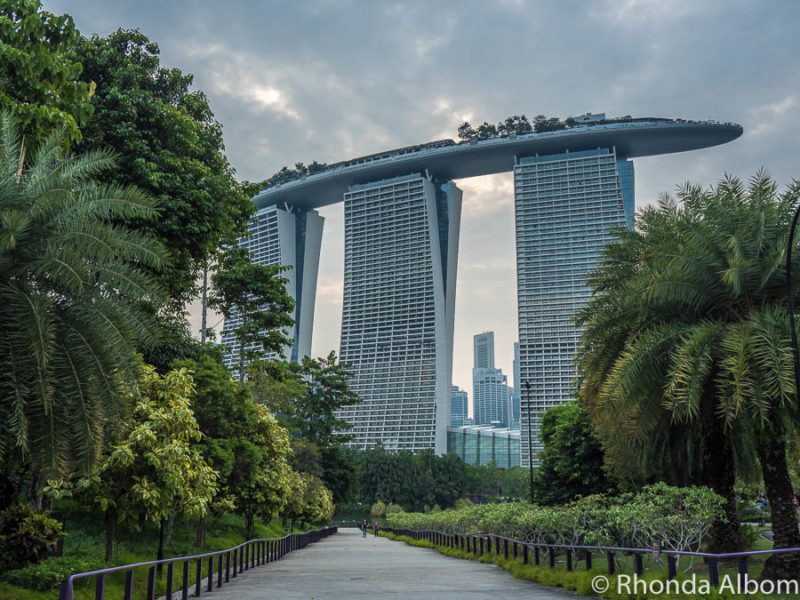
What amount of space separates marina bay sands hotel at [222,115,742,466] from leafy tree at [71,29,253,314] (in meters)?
103

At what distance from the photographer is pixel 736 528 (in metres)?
20.0

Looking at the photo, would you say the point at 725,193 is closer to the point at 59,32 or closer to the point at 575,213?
the point at 59,32

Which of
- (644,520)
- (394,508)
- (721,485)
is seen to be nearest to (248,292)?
(721,485)

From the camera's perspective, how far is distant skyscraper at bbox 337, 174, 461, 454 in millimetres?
134000

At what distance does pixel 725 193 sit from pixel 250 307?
106ft

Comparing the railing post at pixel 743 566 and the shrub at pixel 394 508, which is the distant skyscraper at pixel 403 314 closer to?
the shrub at pixel 394 508

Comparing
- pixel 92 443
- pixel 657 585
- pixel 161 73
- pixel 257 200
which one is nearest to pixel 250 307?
pixel 161 73

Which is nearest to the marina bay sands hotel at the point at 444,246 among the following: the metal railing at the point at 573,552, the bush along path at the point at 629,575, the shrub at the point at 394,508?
the shrub at the point at 394,508

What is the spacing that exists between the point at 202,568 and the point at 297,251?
5506 inches

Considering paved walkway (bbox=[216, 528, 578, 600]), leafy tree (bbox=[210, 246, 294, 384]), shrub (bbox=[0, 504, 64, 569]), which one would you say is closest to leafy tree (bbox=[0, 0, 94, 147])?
shrub (bbox=[0, 504, 64, 569])

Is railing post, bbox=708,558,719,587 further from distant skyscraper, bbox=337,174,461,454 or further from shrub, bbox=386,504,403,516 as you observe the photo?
distant skyscraper, bbox=337,174,461,454

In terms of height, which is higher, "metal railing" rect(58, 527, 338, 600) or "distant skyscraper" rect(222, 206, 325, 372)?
"distant skyscraper" rect(222, 206, 325, 372)

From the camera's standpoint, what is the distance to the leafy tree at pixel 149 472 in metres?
15.1

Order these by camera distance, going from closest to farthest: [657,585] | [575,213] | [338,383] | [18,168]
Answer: [657,585] → [18,168] → [338,383] → [575,213]
